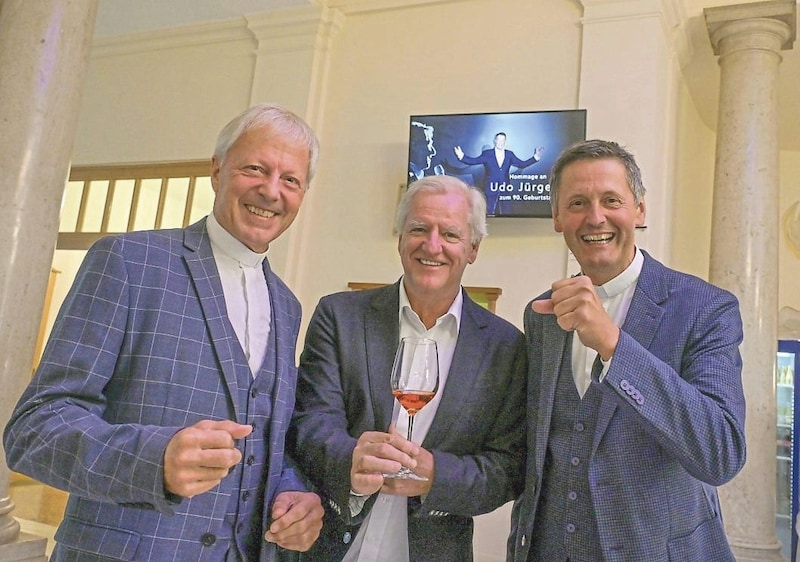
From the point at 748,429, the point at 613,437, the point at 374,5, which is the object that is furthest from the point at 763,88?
the point at 613,437

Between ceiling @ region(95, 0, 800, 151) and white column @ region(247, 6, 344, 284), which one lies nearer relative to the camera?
ceiling @ region(95, 0, 800, 151)

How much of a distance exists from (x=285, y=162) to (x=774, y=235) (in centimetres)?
442

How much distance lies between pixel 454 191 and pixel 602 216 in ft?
1.35

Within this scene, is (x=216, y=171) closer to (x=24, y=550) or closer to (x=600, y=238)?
(x=600, y=238)

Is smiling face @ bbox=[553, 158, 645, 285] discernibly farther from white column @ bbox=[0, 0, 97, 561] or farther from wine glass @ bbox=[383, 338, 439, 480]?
white column @ bbox=[0, 0, 97, 561]

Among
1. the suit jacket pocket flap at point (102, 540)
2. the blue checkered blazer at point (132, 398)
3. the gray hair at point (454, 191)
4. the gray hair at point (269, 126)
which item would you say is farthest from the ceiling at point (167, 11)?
the suit jacket pocket flap at point (102, 540)

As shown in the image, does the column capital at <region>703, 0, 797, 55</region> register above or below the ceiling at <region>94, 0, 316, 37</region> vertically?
below

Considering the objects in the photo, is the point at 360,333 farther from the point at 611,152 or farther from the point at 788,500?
the point at 788,500

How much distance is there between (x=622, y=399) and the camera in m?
1.25

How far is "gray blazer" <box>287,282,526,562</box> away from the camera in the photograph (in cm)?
146

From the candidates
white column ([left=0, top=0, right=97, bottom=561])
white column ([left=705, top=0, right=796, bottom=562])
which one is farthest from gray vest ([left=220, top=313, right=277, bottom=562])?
white column ([left=705, top=0, right=796, bottom=562])

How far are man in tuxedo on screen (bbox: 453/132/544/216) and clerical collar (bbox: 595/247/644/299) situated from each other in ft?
10.0

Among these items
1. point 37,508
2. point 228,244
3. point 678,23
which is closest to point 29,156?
point 228,244

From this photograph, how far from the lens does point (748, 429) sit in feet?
14.9
